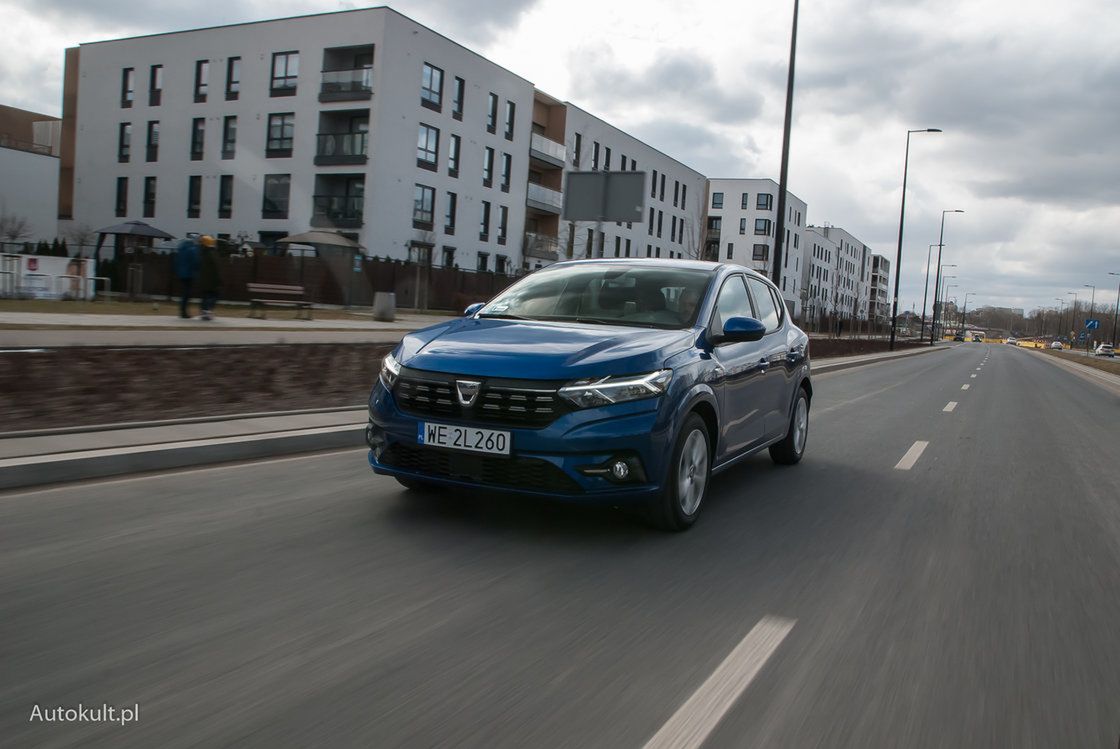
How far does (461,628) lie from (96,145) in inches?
2060

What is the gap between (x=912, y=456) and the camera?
28.7 ft

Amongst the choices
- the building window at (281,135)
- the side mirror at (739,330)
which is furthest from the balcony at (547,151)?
the side mirror at (739,330)

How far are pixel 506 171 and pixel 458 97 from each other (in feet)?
19.3

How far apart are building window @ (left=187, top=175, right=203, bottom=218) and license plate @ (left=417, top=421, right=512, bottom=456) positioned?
141ft

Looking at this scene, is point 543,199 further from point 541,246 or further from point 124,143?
point 124,143

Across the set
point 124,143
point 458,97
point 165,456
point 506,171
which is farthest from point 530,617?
point 124,143

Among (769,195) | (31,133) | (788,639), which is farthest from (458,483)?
(769,195)

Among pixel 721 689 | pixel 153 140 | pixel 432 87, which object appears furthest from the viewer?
pixel 153 140

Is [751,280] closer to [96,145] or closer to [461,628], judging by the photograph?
[461,628]

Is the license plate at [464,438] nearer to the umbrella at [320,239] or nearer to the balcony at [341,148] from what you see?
the umbrella at [320,239]

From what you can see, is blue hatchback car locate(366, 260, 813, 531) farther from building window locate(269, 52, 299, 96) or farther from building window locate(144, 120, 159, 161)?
building window locate(144, 120, 159, 161)

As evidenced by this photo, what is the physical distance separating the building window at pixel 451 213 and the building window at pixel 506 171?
4.65 m

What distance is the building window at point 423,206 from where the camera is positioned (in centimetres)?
4062

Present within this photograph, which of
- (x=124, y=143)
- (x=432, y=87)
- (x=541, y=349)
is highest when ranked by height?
(x=432, y=87)
